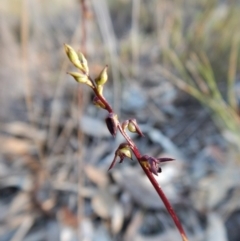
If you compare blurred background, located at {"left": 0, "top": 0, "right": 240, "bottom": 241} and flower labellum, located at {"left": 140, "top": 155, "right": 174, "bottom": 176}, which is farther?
blurred background, located at {"left": 0, "top": 0, "right": 240, "bottom": 241}

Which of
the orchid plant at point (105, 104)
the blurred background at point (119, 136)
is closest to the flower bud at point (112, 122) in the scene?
the orchid plant at point (105, 104)

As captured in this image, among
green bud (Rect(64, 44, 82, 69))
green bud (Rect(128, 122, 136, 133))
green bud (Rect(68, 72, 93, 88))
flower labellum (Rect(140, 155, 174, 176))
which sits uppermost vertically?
green bud (Rect(64, 44, 82, 69))

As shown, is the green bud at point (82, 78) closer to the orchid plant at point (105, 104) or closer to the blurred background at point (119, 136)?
the orchid plant at point (105, 104)

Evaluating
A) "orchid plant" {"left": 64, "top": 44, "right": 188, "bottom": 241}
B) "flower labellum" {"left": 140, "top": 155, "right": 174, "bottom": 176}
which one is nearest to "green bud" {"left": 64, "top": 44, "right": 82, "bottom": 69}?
"orchid plant" {"left": 64, "top": 44, "right": 188, "bottom": 241}

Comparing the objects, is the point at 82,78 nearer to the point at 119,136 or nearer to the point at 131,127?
the point at 131,127

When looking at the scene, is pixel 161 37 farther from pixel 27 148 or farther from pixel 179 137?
pixel 27 148

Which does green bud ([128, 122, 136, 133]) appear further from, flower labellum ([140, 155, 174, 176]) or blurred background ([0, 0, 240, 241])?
blurred background ([0, 0, 240, 241])

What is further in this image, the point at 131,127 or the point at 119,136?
the point at 119,136

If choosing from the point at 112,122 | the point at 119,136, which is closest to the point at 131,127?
the point at 112,122
